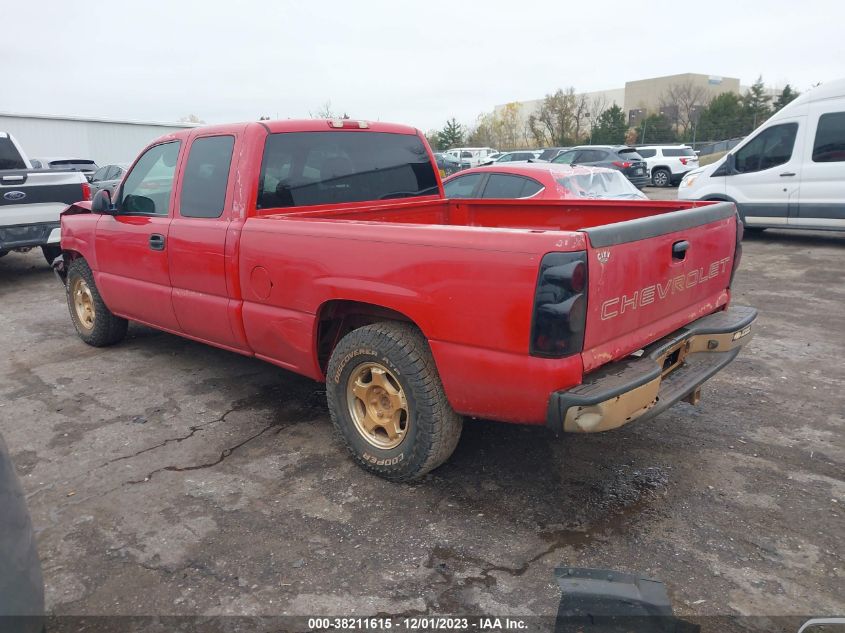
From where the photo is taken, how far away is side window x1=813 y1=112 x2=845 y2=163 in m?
9.98

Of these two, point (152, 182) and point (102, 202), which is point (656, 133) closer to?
point (152, 182)

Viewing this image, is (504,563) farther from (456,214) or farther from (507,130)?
(507,130)

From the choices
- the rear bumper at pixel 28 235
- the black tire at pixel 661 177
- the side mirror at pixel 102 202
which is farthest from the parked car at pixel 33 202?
the black tire at pixel 661 177

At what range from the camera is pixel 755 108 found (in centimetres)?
4206

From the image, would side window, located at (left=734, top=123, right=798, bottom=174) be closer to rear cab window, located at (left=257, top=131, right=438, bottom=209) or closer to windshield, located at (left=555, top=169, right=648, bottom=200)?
windshield, located at (left=555, top=169, right=648, bottom=200)

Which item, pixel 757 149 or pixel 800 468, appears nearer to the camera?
pixel 800 468

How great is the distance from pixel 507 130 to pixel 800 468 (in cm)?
5811

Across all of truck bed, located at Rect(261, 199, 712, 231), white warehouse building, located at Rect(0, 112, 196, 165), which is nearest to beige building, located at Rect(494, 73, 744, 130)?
white warehouse building, located at Rect(0, 112, 196, 165)

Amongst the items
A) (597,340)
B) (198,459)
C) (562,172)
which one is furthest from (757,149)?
(198,459)

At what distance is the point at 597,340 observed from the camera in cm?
283

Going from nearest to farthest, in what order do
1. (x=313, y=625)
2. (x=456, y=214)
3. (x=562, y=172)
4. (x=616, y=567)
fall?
(x=313, y=625)
(x=616, y=567)
(x=456, y=214)
(x=562, y=172)

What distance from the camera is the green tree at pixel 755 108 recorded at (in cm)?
3981

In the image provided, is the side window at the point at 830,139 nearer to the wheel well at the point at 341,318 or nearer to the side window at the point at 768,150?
the side window at the point at 768,150

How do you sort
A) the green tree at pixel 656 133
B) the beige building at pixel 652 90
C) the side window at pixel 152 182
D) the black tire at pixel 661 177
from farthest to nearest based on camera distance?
1. the beige building at pixel 652 90
2. the green tree at pixel 656 133
3. the black tire at pixel 661 177
4. the side window at pixel 152 182
